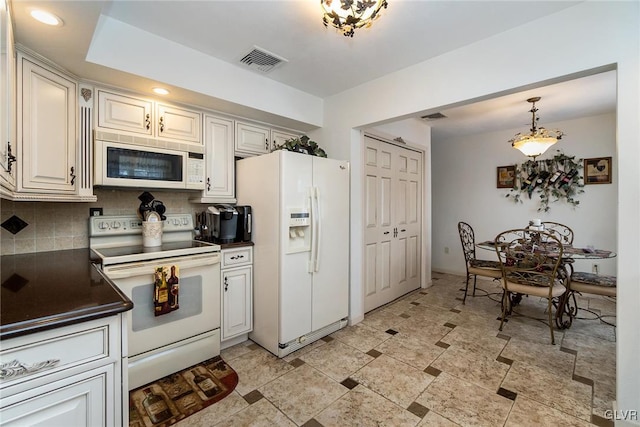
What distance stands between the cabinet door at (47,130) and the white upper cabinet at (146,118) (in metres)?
0.20

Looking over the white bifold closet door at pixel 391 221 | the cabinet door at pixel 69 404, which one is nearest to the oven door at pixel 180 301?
Result: the cabinet door at pixel 69 404

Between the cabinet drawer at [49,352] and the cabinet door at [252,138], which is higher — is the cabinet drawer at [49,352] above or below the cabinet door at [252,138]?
below

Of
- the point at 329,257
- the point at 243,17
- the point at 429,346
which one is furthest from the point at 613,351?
the point at 243,17

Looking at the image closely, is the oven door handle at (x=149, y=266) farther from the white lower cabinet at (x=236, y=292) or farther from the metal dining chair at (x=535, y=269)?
the metal dining chair at (x=535, y=269)

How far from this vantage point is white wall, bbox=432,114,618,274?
3.78 meters

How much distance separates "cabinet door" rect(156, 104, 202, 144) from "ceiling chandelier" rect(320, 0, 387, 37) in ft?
5.06

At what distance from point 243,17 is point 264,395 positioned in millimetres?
2538

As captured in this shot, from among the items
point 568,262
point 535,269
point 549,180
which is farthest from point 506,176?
point 535,269

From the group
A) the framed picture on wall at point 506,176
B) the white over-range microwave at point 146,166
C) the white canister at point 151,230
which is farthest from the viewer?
the framed picture on wall at point 506,176

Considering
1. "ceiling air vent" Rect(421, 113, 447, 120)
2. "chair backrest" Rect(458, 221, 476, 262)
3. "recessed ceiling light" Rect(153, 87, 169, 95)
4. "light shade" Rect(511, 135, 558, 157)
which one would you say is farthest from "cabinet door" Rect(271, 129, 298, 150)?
"light shade" Rect(511, 135, 558, 157)

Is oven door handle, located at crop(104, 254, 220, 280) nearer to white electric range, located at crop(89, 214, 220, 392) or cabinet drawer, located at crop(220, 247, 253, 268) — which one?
white electric range, located at crop(89, 214, 220, 392)

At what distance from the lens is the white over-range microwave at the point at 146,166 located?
2062 millimetres

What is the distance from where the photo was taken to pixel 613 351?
7.90 ft

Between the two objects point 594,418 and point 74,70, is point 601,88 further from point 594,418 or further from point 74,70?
point 74,70
